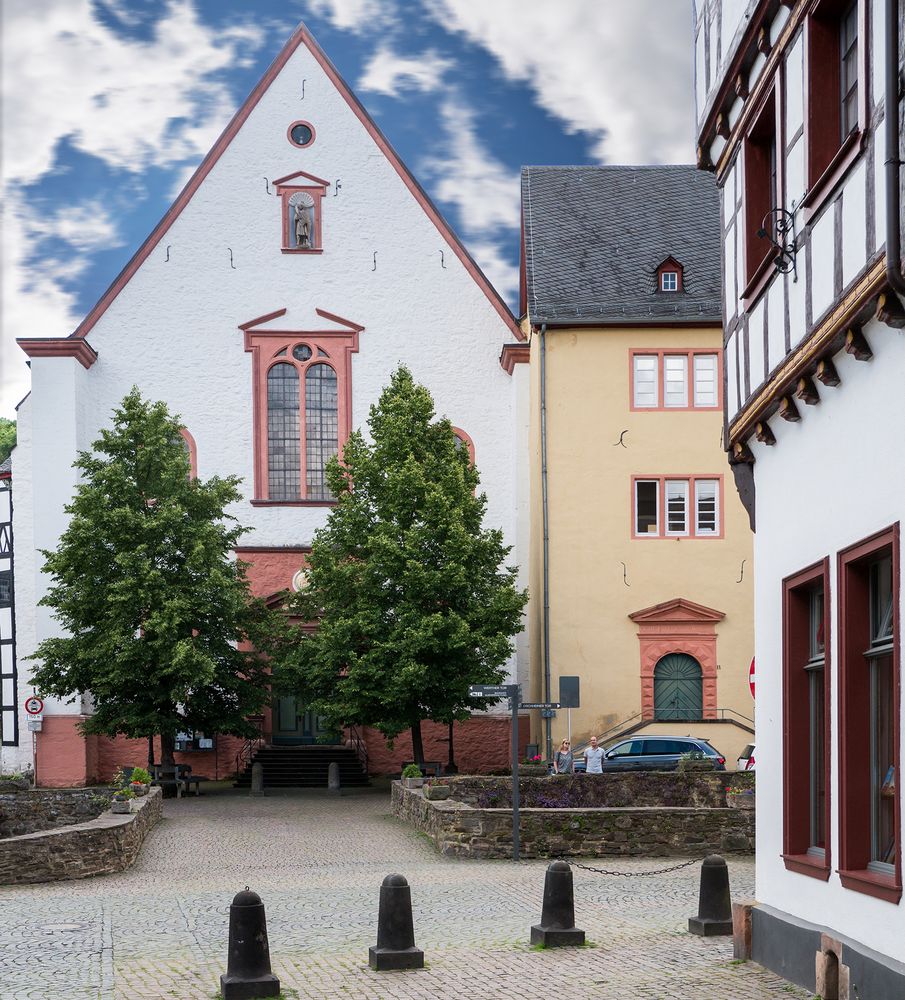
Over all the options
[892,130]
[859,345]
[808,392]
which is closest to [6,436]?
[808,392]

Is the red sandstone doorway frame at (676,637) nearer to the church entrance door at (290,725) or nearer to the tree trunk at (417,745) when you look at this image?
the tree trunk at (417,745)

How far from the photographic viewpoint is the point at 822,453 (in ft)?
36.9

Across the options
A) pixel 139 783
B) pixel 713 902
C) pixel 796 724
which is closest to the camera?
pixel 796 724

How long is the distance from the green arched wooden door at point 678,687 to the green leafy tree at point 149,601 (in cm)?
984

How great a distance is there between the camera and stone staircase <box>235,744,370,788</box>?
3931cm

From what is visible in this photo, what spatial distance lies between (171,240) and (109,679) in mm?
12957

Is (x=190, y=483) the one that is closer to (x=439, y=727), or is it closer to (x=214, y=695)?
(x=214, y=695)

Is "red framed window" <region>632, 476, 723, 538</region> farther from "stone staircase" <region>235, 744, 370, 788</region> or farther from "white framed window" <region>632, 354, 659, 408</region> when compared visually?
"stone staircase" <region>235, 744, 370, 788</region>

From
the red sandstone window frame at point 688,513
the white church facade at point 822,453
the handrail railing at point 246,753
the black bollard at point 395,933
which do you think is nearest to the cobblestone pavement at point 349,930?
the black bollard at point 395,933

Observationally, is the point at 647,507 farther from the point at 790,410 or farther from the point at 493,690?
the point at 790,410

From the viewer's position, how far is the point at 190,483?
37.9m

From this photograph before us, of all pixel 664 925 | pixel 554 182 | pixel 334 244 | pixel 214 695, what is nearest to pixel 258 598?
pixel 214 695

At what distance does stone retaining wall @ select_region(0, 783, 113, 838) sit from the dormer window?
2103 cm

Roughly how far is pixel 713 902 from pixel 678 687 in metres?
27.5
